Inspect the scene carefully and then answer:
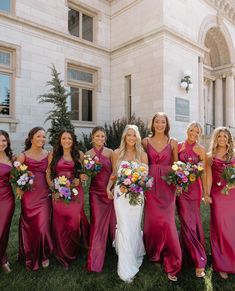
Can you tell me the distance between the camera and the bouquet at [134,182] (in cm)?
353

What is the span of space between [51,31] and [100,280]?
11.6m

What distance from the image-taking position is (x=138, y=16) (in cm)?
1399

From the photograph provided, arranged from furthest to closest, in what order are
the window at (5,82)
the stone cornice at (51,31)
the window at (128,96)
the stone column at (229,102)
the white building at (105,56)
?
the stone column at (229,102)
the window at (128,96)
the white building at (105,56)
the window at (5,82)
the stone cornice at (51,31)

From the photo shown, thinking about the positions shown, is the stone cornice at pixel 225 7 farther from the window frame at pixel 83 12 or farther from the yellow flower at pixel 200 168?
the yellow flower at pixel 200 168

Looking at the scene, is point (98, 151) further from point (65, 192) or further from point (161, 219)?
point (161, 219)

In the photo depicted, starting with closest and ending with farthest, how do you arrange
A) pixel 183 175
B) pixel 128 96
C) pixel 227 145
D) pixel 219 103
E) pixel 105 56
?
pixel 183 175
pixel 227 145
pixel 128 96
pixel 105 56
pixel 219 103

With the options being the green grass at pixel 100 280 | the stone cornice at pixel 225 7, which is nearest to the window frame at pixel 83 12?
the stone cornice at pixel 225 7

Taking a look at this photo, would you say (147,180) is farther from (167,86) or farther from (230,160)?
(167,86)

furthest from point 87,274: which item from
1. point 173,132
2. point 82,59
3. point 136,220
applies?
point 82,59

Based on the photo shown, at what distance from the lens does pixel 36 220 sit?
→ 4180 mm

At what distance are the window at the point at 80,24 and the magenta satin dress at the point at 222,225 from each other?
40.8 ft

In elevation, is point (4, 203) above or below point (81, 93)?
below

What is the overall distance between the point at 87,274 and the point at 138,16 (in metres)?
13.0

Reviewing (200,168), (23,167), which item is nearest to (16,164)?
(23,167)
